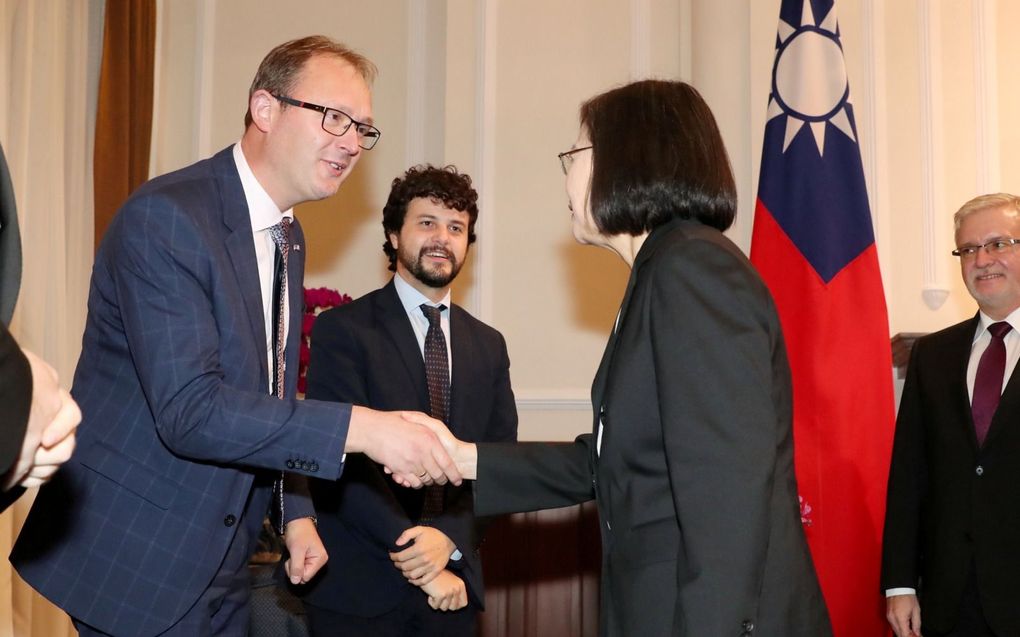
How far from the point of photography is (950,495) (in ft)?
11.0

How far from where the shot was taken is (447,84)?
521cm

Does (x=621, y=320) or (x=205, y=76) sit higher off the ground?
(x=205, y=76)

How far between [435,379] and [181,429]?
57.6 inches

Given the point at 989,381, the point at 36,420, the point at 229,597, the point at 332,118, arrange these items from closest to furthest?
1. the point at 36,420
2. the point at 229,597
3. the point at 332,118
4. the point at 989,381

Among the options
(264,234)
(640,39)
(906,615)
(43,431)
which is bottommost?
(906,615)

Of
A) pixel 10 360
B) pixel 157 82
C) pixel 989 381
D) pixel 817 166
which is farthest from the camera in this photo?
pixel 157 82

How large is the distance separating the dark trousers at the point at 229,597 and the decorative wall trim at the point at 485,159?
2.88 m

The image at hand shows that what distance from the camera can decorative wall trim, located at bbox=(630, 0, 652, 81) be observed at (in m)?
5.33

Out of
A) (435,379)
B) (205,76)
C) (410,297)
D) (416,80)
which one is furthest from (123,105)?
(435,379)

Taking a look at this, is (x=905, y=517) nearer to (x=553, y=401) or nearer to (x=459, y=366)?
(x=459, y=366)

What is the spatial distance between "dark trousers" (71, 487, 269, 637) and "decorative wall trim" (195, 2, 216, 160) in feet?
11.0

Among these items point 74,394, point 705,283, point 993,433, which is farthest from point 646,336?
point 993,433

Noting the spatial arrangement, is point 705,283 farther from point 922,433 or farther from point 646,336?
point 922,433

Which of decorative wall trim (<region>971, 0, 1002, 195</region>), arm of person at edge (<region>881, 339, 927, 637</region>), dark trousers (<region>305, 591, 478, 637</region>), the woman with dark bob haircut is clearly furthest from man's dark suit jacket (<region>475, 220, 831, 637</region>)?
decorative wall trim (<region>971, 0, 1002, 195</region>)
